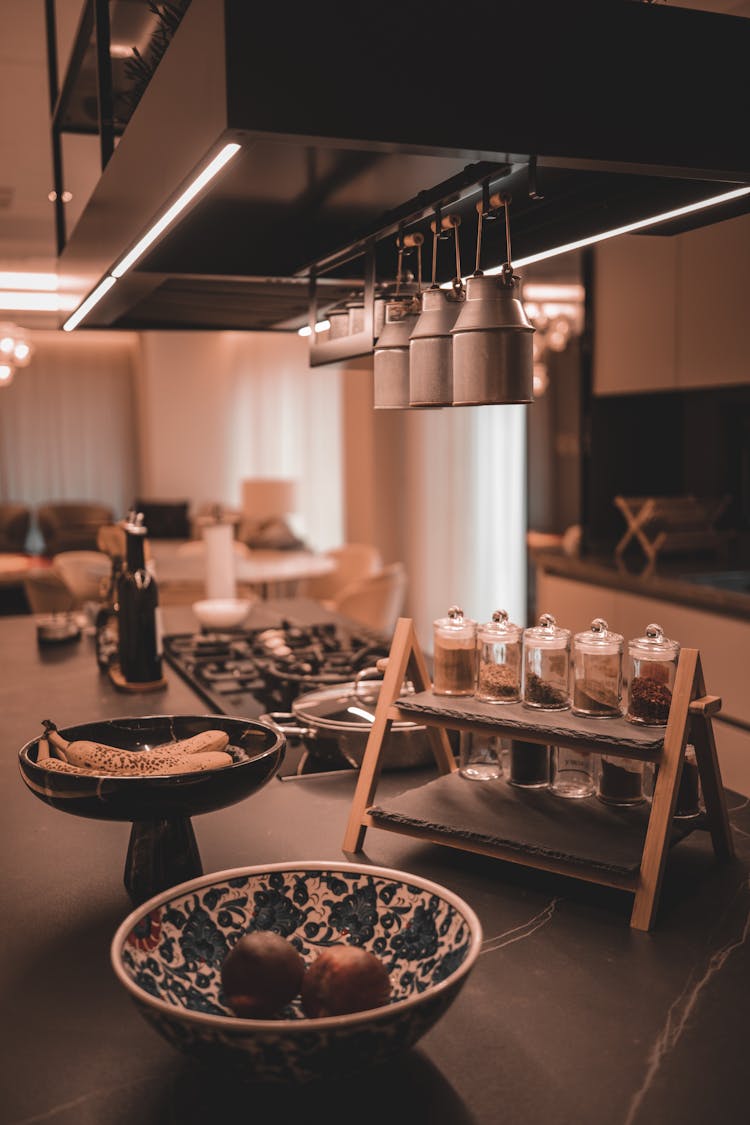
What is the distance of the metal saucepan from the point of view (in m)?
1.74

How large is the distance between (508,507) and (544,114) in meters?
5.63

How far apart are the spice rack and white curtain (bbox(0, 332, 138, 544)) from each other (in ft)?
39.2

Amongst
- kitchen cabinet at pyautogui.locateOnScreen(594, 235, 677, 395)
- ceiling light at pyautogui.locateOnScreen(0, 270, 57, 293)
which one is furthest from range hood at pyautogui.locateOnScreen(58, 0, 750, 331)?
ceiling light at pyautogui.locateOnScreen(0, 270, 57, 293)

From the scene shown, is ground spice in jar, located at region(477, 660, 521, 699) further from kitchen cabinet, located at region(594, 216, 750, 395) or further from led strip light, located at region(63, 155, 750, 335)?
kitchen cabinet, located at region(594, 216, 750, 395)

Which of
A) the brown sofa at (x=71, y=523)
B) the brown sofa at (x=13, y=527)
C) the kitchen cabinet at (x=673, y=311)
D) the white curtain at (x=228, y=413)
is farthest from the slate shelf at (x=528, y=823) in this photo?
the brown sofa at (x=13, y=527)

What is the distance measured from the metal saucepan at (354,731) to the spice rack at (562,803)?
20 centimetres

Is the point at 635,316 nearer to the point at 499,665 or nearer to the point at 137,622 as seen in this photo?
the point at 137,622

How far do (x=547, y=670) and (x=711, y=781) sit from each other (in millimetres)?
256

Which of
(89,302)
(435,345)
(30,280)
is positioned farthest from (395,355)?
(30,280)

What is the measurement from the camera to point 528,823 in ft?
4.45

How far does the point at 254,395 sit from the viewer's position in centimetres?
1220

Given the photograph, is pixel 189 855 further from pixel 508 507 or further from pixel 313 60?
pixel 508 507

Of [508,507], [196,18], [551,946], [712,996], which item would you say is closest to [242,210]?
[196,18]

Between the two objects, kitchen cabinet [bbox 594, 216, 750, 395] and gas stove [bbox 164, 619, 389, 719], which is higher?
kitchen cabinet [bbox 594, 216, 750, 395]
